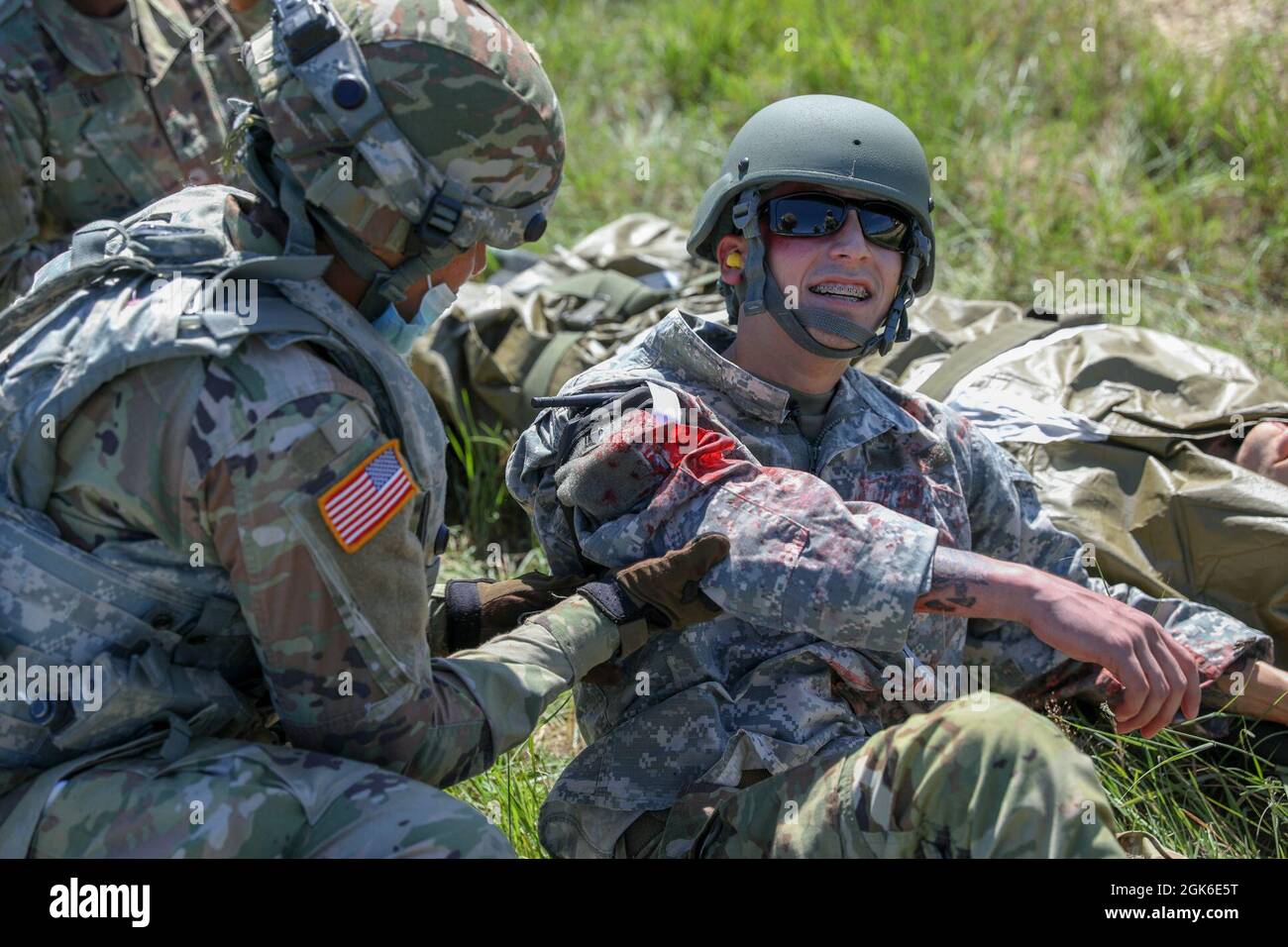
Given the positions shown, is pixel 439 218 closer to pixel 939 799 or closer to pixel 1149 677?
pixel 939 799

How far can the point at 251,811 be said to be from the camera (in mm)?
2211

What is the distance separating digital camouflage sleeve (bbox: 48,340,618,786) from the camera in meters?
2.20

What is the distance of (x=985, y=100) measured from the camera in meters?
6.88

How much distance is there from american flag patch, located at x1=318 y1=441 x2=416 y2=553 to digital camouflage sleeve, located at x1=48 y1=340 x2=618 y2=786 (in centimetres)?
1

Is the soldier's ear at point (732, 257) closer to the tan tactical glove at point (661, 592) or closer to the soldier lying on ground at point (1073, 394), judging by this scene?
the soldier lying on ground at point (1073, 394)

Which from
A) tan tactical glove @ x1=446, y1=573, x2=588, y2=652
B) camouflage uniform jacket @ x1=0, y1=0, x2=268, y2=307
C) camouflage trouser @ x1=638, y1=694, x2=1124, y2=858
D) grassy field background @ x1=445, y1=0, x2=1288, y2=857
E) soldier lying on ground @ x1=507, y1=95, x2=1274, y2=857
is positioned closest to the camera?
camouflage trouser @ x1=638, y1=694, x2=1124, y2=858

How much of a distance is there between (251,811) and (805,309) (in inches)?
63.3

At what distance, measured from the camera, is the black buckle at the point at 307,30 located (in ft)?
7.73

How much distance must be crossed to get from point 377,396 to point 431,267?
0.24 m

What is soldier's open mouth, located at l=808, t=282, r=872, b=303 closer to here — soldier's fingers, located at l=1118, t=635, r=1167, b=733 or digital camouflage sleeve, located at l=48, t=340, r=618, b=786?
soldier's fingers, located at l=1118, t=635, r=1167, b=733

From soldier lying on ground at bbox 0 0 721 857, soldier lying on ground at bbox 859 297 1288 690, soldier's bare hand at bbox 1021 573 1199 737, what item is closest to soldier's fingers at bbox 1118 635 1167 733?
soldier's bare hand at bbox 1021 573 1199 737

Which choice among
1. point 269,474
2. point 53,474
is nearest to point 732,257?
point 269,474
